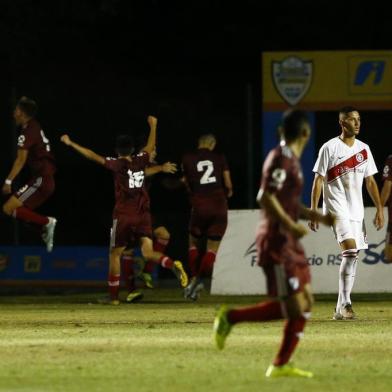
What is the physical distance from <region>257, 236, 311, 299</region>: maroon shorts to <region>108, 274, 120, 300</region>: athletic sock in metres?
8.07

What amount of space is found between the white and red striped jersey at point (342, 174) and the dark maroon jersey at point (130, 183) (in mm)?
3474

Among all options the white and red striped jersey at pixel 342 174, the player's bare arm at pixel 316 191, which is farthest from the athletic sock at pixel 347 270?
the player's bare arm at pixel 316 191

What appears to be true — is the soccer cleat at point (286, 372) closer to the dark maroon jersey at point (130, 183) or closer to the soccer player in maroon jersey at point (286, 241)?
the soccer player in maroon jersey at point (286, 241)

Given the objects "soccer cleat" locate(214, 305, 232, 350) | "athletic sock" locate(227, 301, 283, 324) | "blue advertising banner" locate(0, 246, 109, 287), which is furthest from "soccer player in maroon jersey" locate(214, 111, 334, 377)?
"blue advertising banner" locate(0, 246, 109, 287)

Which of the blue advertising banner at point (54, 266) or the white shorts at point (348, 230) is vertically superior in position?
the white shorts at point (348, 230)

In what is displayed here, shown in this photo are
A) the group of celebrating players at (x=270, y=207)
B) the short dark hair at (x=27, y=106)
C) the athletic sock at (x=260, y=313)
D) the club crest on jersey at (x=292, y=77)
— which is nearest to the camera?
the group of celebrating players at (x=270, y=207)

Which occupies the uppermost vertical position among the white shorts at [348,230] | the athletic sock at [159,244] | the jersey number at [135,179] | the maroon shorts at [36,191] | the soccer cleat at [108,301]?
the jersey number at [135,179]

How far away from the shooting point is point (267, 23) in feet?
116

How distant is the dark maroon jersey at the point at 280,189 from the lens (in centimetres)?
1112

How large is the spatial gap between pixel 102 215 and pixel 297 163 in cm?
1869

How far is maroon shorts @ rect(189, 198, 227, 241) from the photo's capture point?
20047 mm

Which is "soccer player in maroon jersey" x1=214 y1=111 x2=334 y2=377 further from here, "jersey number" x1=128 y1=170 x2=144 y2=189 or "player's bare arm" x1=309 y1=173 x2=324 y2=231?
"jersey number" x1=128 y1=170 x2=144 y2=189

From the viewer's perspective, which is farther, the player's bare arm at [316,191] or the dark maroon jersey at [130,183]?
the dark maroon jersey at [130,183]

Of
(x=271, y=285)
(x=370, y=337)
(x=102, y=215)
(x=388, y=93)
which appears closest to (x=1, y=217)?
(x=102, y=215)
